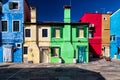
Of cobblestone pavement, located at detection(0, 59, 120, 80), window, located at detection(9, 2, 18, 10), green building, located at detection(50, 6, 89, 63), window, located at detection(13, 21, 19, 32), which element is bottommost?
cobblestone pavement, located at detection(0, 59, 120, 80)

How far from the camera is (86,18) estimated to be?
40156 millimetres

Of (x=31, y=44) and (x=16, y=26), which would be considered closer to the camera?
(x=31, y=44)

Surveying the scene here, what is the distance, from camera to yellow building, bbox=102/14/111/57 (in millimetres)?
38812

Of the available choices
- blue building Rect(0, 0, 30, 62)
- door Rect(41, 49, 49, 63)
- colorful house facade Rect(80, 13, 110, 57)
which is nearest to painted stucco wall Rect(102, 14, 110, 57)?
colorful house facade Rect(80, 13, 110, 57)

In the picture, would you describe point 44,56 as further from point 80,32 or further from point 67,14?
point 67,14

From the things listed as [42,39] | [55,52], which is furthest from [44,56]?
[42,39]

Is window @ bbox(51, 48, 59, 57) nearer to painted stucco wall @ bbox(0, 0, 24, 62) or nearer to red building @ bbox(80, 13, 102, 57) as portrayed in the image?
painted stucco wall @ bbox(0, 0, 24, 62)

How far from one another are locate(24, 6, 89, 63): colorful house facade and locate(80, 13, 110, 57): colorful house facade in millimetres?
9500

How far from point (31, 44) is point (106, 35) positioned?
17.0m

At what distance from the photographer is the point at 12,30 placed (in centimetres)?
2977

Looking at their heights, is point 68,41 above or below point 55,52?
above

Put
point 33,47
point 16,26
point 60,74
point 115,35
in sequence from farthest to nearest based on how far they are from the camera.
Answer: point 115,35 → point 16,26 → point 33,47 → point 60,74

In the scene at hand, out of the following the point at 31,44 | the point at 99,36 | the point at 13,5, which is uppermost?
the point at 13,5

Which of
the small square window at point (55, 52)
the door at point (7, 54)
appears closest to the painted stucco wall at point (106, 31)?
the small square window at point (55, 52)
